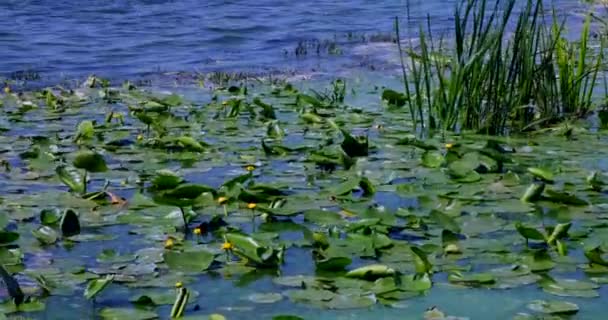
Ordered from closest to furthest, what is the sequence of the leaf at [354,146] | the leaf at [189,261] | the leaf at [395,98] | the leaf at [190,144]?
the leaf at [189,261]
the leaf at [354,146]
the leaf at [190,144]
the leaf at [395,98]

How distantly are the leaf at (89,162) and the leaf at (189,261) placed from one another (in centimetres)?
101

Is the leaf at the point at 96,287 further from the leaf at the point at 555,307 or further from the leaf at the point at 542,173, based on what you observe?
the leaf at the point at 542,173

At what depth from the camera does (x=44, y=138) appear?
523 cm

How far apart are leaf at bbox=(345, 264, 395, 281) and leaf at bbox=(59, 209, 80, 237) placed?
1040mm

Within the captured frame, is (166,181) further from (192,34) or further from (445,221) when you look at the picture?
(192,34)

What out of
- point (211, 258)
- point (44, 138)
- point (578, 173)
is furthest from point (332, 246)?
point (44, 138)

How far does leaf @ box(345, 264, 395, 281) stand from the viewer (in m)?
3.18

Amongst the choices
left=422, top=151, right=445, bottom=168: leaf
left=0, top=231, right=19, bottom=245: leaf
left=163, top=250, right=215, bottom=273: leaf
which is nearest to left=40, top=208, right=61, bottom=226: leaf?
left=0, top=231, right=19, bottom=245: leaf

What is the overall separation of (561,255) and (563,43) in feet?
9.50

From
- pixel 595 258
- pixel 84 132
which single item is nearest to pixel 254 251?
pixel 595 258

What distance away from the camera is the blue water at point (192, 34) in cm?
928

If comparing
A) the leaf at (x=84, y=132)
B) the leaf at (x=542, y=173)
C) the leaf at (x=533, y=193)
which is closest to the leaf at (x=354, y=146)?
the leaf at (x=542, y=173)

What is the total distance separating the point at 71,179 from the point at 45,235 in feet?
2.17

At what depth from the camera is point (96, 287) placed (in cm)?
297
